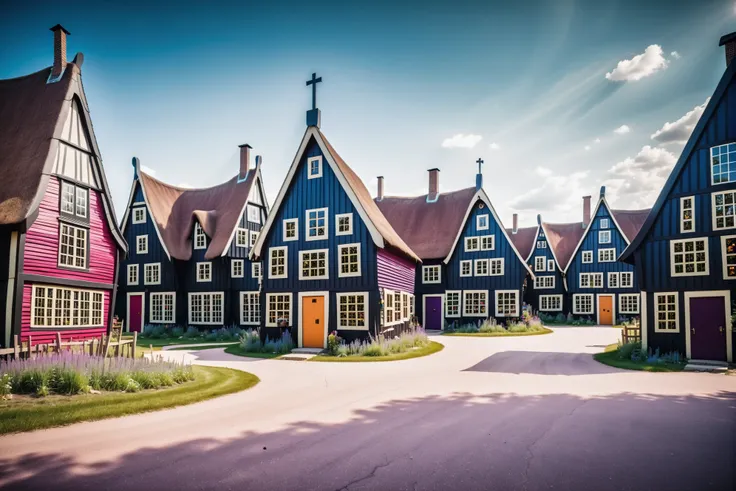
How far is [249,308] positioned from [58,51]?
19.0 m

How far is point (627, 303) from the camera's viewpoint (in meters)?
43.0

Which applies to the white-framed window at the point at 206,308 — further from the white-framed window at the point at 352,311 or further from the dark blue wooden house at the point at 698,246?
the dark blue wooden house at the point at 698,246

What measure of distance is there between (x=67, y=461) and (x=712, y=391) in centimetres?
1404

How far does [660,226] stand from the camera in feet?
61.9

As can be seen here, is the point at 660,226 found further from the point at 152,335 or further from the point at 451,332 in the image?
the point at 152,335

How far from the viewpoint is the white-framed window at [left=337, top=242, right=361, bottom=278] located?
21.5 meters

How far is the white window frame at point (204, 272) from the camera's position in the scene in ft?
108

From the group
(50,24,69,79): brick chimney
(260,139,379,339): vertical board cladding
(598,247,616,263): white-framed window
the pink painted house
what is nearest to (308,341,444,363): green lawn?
(260,139,379,339): vertical board cladding

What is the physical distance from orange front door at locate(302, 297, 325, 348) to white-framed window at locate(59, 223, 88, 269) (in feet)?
31.2

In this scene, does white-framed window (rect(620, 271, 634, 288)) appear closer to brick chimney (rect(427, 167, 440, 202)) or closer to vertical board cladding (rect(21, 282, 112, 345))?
brick chimney (rect(427, 167, 440, 202))

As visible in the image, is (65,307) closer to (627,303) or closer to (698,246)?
(698,246)

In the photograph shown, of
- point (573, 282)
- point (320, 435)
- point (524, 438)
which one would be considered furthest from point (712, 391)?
point (573, 282)

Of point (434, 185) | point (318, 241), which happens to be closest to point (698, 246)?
point (318, 241)

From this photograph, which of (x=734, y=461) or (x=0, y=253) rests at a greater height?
(x=0, y=253)
